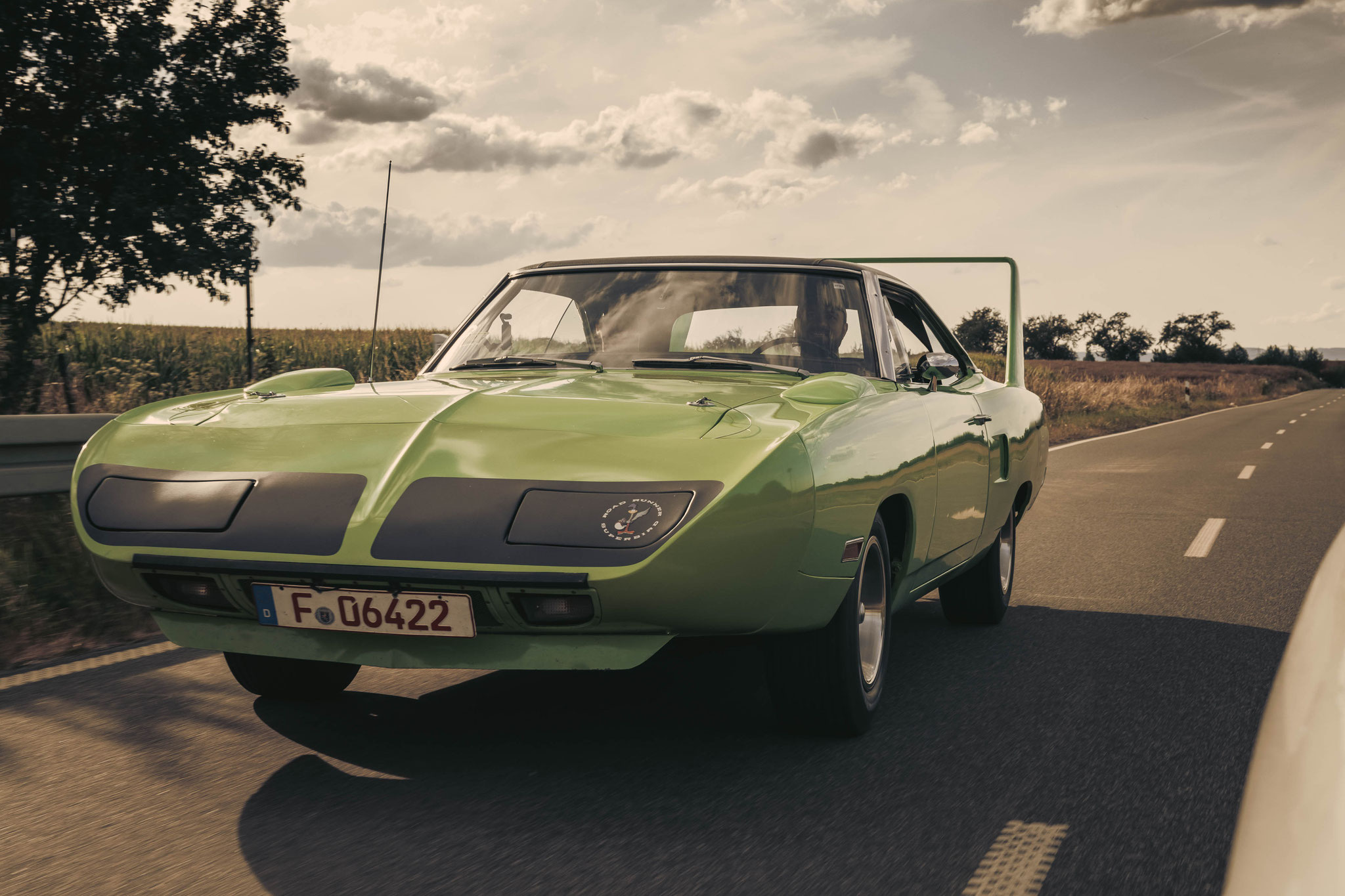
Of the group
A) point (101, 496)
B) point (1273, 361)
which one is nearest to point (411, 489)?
point (101, 496)

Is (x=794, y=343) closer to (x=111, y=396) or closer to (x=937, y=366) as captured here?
(x=937, y=366)

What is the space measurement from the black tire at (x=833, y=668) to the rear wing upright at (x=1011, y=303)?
2265 mm

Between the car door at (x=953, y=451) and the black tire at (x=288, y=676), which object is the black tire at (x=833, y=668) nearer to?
the car door at (x=953, y=451)

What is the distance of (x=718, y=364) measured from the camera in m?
4.20

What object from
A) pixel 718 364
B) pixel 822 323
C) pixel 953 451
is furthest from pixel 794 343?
pixel 953 451

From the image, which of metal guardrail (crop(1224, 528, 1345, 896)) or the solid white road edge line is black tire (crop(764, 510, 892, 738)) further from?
the solid white road edge line

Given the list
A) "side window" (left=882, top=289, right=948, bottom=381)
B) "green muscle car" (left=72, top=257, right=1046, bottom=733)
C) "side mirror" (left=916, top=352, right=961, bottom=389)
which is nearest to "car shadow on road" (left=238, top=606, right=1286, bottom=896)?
"green muscle car" (left=72, top=257, right=1046, bottom=733)

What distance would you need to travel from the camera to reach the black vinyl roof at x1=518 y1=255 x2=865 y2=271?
4.59m

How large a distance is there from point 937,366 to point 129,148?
50.9ft

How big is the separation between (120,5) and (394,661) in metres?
16.6

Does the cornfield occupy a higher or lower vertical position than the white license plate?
higher

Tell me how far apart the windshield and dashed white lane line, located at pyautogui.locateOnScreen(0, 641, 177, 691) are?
1674 mm

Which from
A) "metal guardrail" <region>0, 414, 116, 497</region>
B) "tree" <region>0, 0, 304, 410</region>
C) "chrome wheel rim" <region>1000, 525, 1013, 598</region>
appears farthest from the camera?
"tree" <region>0, 0, 304, 410</region>

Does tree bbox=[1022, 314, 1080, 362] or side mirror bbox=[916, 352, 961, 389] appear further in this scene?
tree bbox=[1022, 314, 1080, 362]
